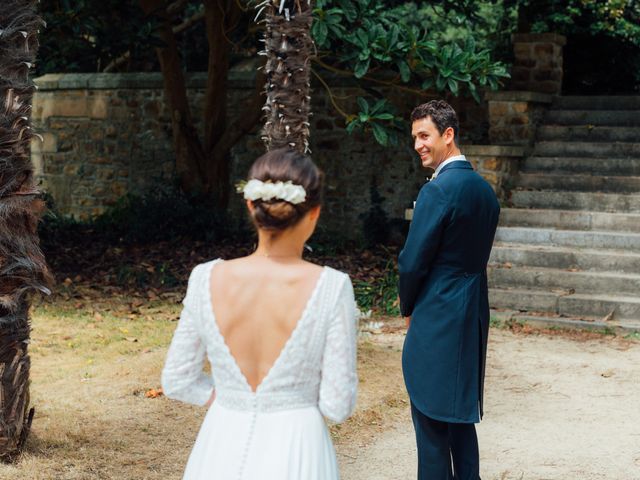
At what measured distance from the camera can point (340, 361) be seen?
2.73 metres

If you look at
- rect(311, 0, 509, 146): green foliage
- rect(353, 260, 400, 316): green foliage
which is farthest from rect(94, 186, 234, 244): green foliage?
rect(311, 0, 509, 146): green foliage

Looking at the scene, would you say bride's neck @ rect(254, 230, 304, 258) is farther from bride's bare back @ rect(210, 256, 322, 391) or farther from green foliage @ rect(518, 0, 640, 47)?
green foliage @ rect(518, 0, 640, 47)

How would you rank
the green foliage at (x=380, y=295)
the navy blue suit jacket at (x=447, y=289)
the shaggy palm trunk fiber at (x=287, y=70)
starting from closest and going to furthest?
the navy blue suit jacket at (x=447, y=289)
the shaggy palm trunk fiber at (x=287, y=70)
the green foliage at (x=380, y=295)

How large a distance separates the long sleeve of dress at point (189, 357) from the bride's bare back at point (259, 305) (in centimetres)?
7

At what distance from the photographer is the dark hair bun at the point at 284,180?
2.74 m

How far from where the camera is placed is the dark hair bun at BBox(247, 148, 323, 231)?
8.98ft

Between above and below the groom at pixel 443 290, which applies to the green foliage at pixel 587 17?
above

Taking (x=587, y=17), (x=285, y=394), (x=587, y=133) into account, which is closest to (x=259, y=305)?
(x=285, y=394)

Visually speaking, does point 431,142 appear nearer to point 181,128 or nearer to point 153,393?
point 153,393

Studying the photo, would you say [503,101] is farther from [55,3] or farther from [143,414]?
[143,414]

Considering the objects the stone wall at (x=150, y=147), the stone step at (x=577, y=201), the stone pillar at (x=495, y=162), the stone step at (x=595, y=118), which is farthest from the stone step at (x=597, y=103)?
the stone step at (x=577, y=201)

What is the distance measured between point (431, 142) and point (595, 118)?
8.32m

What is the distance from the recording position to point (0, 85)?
5.03 m

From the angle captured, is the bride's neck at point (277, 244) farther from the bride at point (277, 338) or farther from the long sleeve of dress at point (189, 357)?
the long sleeve of dress at point (189, 357)
